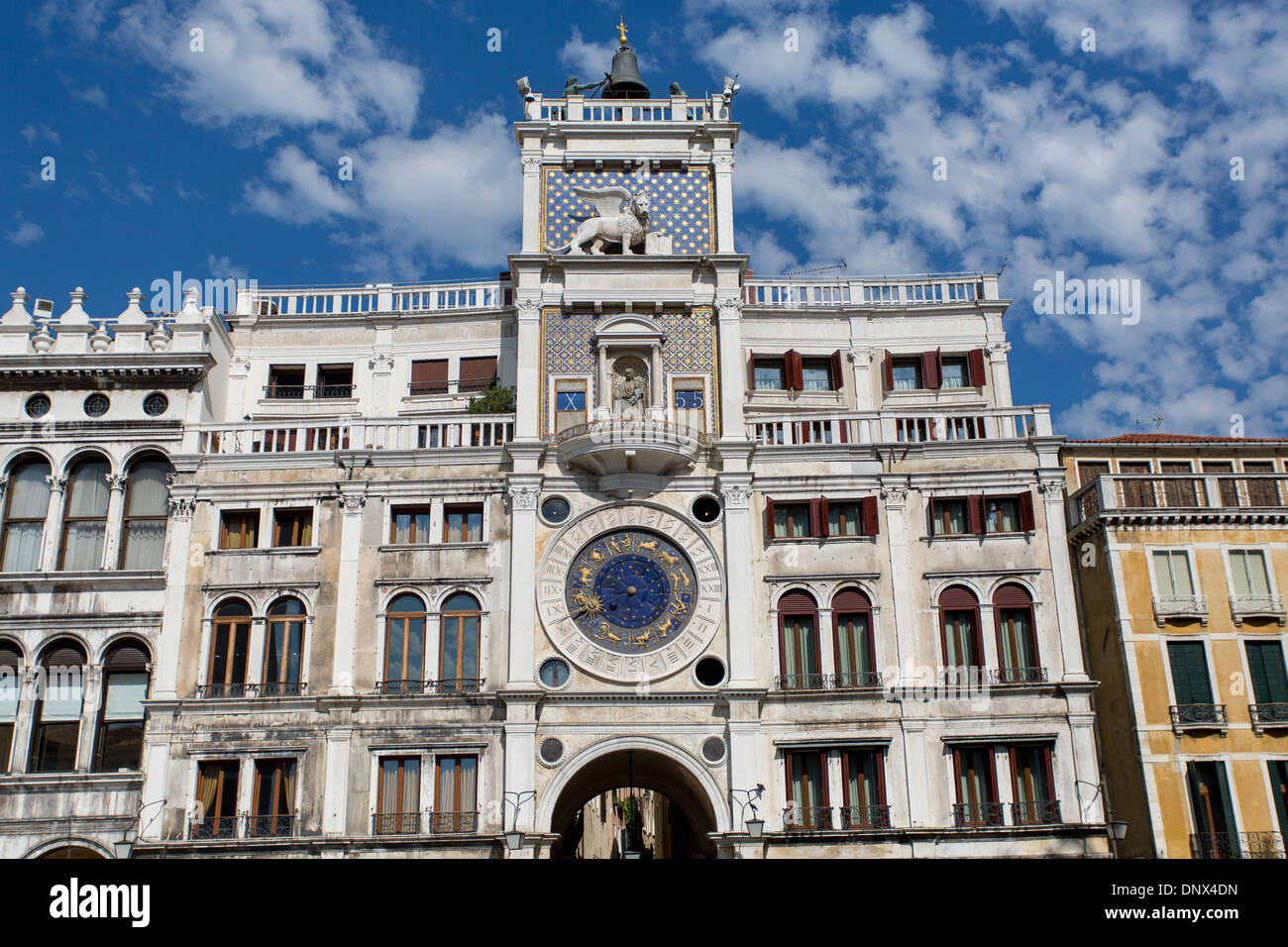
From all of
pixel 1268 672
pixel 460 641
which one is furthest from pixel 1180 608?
pixel 460 641

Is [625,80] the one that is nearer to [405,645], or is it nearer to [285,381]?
[285,381]

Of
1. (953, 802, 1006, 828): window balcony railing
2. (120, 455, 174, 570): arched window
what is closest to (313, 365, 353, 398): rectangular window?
(120, 455, 174, 570): arched window

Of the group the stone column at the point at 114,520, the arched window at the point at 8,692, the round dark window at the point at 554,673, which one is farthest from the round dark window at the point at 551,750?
the arched window at the point at 8,692

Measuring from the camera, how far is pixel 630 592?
3828 cm

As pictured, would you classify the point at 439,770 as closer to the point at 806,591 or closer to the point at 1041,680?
the point at 806,591

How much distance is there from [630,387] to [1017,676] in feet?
48.7

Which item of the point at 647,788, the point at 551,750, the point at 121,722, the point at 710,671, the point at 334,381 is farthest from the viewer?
the point at 334,381

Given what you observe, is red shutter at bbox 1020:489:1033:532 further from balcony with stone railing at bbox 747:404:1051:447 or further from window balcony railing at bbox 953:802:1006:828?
window balcony railing at bbox 953:802:1006:828

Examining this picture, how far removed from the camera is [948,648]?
124 feet

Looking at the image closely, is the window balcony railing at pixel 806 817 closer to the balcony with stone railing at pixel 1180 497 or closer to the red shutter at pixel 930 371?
the balcony with stone railing at pixel 1180 497

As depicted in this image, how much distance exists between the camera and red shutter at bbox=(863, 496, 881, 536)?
3859cm
